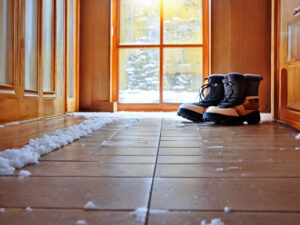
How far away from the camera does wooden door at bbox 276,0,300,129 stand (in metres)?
1.78

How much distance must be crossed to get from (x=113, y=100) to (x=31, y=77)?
1.64 meters

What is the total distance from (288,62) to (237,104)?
409mm

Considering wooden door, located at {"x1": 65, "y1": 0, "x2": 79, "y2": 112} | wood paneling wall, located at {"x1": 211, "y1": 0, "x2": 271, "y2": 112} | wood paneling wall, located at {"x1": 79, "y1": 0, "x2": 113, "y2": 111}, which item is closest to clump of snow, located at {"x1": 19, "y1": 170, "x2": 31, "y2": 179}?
wooden door, located at {"x1": 65, "y1": 0, "x2": 79, "y2": 112}

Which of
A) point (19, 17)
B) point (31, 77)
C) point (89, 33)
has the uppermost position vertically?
point (89, 33)

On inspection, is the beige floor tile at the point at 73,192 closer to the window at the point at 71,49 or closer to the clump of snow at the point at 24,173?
the clump of snow at the point at 24,173

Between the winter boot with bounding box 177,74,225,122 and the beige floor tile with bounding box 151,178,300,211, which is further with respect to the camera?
the winter boot with bounding box 177,74,225,122

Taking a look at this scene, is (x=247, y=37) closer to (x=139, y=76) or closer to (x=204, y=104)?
(x=139, y=76)

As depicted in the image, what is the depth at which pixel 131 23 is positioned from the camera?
3877 millimetres

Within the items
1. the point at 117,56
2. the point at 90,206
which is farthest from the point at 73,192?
the point at 117,56

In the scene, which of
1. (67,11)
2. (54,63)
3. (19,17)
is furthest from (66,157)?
(67,11)

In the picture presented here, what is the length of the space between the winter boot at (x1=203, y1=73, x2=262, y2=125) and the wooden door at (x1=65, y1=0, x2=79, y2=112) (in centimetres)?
176

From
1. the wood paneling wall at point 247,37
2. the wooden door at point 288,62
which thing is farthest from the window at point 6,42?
the wood paneling wall at point 247,37

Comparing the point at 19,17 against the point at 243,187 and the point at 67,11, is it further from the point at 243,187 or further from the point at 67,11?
the point at 243,187

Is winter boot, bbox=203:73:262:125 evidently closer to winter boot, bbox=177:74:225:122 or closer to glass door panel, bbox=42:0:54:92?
winter boot, bbox=177:74:225:122
